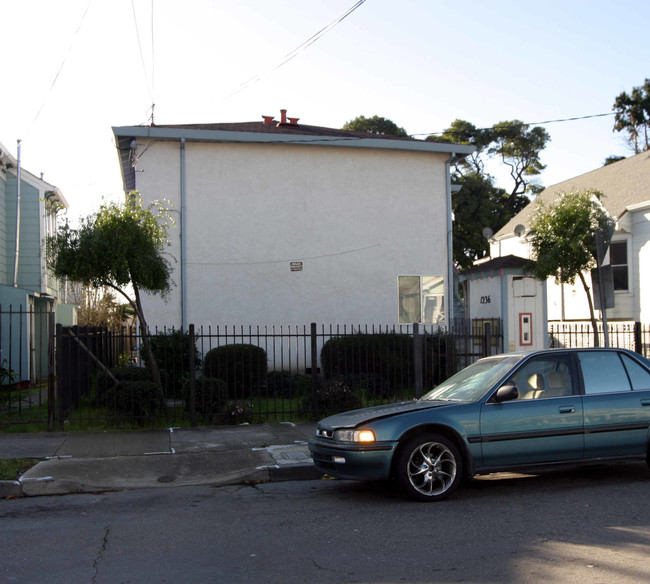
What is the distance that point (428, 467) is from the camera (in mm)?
6828

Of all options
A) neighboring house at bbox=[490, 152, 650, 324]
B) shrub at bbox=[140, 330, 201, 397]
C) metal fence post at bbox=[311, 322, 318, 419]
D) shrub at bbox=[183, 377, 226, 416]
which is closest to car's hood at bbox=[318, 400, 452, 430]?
metal fence post at bbox=[311, 322, 318, 419]

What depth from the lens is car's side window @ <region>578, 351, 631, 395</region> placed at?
756 cm

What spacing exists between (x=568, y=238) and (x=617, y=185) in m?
9.74

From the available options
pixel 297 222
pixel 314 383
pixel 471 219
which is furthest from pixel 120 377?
pixel 471 219

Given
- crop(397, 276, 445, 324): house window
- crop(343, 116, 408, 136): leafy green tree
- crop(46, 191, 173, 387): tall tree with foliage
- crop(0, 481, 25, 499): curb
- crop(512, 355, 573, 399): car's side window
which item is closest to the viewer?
crop(512, 355, 573, 399): car's side window

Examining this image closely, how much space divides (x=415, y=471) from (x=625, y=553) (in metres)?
2.16

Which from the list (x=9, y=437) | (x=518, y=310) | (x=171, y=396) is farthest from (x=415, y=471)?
(x=518, y=310)

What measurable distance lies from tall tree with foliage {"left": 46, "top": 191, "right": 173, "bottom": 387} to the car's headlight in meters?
5.75

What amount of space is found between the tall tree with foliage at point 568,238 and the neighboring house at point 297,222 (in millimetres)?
2450

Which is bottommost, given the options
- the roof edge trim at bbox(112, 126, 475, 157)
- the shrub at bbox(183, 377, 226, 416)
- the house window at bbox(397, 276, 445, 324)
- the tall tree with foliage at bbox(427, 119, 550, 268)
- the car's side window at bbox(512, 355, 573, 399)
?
the shrub at bbox(183, 377, 226, 416)

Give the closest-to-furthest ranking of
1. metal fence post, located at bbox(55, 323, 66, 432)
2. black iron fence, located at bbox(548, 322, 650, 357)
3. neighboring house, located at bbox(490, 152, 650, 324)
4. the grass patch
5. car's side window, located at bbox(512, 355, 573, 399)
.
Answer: car's side window, located at bbox(512, 355, 573, 399), the grass patch, metal fence post, located at bbox(55, 323, 66, 432), black iron fence, located at bbox(548, 322, 650, 357), neighboring house, located at bbox(490, 152, 650, 324)

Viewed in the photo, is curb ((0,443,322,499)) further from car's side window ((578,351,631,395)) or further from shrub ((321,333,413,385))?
shrub ((321,333,413,385))

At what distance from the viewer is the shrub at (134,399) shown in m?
11.4

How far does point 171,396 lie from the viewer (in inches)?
591
